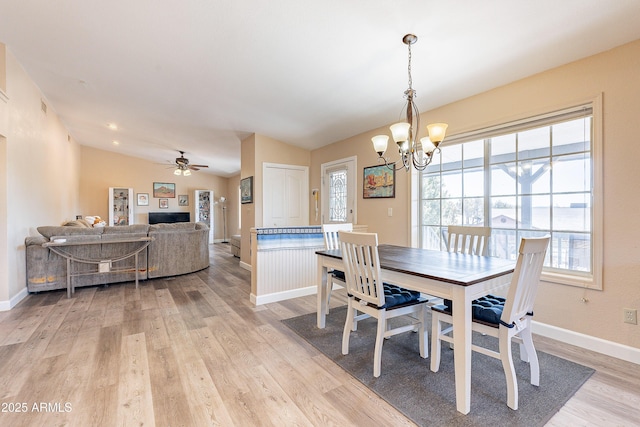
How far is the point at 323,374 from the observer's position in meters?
2.00

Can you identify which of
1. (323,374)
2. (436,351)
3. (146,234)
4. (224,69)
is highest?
(224,69)

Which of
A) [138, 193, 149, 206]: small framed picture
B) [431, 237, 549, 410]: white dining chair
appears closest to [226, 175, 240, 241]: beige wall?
[138, 193, 149, 206]: small framed picture

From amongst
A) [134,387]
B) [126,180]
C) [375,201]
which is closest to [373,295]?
[134,387]

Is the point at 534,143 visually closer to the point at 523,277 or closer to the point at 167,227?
the point at 523,277

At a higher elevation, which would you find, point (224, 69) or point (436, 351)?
point (224, 69)

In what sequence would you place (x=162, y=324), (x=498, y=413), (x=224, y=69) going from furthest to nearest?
(x=224, y=69) → (x=162, y=324) → (x=498, y=413)

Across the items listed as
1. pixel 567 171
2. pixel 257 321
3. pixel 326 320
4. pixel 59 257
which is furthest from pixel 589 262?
pixel 59 257

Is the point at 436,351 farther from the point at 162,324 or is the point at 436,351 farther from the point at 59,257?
the point at 59,257

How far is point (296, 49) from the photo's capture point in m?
2.59

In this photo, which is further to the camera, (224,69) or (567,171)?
(224,69)

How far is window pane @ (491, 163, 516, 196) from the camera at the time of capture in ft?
9.45

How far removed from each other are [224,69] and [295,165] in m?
2.66

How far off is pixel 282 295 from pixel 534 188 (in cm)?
Result: 299

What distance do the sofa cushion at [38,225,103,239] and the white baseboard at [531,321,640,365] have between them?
555 centimetres
